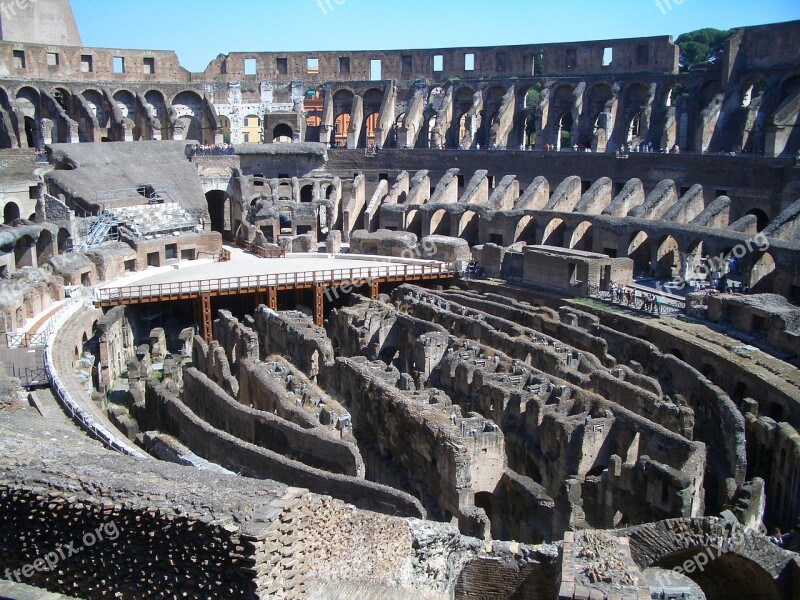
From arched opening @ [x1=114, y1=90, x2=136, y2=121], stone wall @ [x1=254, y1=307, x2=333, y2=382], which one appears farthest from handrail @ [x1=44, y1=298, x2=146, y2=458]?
arched opening @ [x1=114, y1=90, x2=136, y2=121]

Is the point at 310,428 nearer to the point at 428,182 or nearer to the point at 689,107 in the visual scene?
the point at 428,182

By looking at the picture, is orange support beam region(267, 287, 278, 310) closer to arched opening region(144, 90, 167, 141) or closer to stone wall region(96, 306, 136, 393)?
stone wall region(96, 306, 136, 393)

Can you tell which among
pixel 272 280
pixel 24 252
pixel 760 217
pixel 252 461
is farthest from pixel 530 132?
pixel 252 461

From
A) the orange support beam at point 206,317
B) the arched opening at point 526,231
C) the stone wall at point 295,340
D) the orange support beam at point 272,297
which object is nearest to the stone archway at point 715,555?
the stone wall at point 295,340

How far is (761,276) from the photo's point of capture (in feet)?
96.8

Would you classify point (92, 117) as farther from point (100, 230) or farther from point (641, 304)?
point (641, 304)

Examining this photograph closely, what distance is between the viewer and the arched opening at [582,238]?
37812 mm

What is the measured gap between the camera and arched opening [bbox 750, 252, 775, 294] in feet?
96.2

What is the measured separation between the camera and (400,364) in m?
29.1

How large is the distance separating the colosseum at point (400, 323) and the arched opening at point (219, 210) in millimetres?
138

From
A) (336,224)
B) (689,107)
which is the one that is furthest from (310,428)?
(689,107)

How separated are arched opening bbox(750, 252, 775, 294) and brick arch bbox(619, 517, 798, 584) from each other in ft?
57.0

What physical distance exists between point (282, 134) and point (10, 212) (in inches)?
703

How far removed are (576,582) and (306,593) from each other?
3.57 metres
